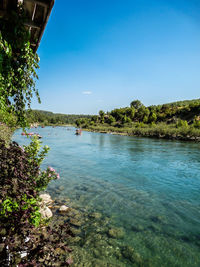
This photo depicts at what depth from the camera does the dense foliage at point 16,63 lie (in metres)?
3.06

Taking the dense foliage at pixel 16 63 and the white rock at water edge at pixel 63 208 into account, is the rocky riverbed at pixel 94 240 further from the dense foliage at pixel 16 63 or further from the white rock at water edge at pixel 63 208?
the dense foliage at pixel 16 63

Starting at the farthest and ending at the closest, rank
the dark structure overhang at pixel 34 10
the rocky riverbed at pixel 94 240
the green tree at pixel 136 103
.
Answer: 1. the green tree at pixel 136 103
2. the rocky riverbed at pixel 94 240
3. the dark structure overhang at pixel 34 10

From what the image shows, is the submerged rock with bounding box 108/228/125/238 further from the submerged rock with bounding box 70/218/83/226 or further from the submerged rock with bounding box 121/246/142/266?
the submerged rock with bounding box 70/218/83/226

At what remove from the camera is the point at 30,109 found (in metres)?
4.52

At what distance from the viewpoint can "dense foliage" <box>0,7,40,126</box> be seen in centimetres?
306

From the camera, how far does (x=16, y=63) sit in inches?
147

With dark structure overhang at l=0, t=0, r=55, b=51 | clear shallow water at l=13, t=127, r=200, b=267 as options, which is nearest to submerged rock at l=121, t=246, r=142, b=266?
clear shallow water at l=13, t=127, r=200, b=267

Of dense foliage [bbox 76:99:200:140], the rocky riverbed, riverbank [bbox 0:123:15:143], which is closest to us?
the rocky riverbed

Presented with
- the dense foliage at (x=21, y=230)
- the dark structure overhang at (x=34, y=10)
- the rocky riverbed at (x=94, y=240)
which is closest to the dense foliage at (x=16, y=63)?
the dark structure overhang at (x=34, y=10)

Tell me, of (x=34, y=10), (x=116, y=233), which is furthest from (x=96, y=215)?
(x=34, y=10)

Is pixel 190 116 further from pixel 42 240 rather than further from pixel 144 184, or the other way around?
pixel 42 240

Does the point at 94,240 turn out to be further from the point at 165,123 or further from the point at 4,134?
the point at 165,123

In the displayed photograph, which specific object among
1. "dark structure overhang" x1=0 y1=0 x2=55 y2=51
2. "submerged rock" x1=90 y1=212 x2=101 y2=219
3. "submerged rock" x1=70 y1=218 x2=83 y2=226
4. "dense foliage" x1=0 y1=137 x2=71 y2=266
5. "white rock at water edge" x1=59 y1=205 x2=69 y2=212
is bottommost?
"submerged rock" x1=90 y1=212 x2=101 y2=219

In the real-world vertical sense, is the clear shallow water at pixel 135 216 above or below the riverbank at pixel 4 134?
below
